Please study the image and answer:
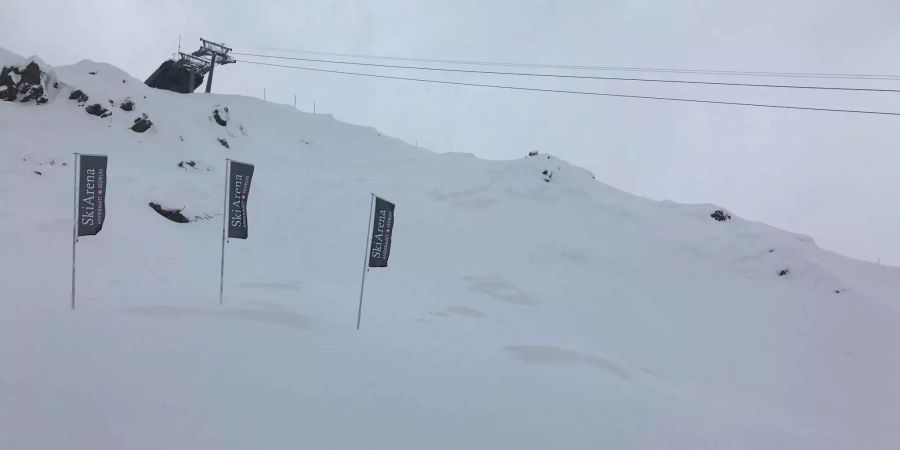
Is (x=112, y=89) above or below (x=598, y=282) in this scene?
above

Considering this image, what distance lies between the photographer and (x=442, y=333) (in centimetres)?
1487

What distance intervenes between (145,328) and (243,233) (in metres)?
4.10

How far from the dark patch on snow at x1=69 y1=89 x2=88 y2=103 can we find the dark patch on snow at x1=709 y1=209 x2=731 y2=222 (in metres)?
42.4

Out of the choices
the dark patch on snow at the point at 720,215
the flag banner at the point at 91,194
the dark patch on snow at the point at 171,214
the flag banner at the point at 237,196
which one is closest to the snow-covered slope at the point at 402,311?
the dark patch on snow at the point at 171,214

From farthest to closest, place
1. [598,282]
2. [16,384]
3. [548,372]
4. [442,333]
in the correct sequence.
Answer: [598,282] → [442,333] → [548,372] → [16,384]

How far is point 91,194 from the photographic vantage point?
11594 millimetres

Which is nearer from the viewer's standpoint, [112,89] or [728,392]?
[728,392]

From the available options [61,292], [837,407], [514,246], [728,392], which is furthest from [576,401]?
[514,246]

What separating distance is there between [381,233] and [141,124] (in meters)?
27.8

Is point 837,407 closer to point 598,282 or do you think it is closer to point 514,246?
point 598,282

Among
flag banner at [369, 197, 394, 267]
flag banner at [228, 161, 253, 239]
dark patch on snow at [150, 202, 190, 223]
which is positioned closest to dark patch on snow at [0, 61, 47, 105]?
dark patch on snow at [150, 202, 190, 223]

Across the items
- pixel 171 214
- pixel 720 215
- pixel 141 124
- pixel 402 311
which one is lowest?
pixel 402 311

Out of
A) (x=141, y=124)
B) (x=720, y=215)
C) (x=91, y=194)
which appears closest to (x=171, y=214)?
(x=91, y=194)

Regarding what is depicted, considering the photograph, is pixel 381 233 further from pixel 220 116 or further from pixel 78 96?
pixel 220 116
